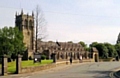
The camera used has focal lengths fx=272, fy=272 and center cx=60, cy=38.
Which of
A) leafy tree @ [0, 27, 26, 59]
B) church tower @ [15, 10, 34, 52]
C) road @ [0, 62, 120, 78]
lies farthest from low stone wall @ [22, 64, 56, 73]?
church tower @ [15, 10, 34, 52]

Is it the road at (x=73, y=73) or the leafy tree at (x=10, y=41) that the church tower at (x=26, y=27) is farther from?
the road at (x=73, y=73)

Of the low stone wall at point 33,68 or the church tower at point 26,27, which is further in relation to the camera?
the church tower at point 26,27

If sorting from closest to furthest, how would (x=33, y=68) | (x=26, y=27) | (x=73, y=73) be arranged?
1. (x=73, y=73)
2. (x=33, y=68)
3. (x=26, y=27)

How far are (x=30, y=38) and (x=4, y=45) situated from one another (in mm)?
29007

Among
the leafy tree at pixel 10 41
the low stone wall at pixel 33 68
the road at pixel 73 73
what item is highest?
the leafy tree at pixel 10 41

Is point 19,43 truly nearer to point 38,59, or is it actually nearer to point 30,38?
point 30,38

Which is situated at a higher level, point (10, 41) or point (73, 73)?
point (10, 41)

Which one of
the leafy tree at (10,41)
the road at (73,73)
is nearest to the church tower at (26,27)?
the leafy tree at (10,41)

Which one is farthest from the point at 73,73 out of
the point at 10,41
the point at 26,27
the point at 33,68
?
the point at 26,27

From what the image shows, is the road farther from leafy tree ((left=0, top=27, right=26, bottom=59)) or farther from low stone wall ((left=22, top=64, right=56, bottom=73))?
leafy tree ((left=0, top=27, right=26, bottom=59))

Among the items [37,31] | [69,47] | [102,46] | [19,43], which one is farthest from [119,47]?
[37,31]

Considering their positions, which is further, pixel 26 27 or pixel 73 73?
pixel 26 27

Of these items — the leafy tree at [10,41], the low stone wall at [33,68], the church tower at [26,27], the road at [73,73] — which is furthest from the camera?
the church tower at [26,27]

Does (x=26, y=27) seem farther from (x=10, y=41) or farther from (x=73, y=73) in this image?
(x=73, y=73)
